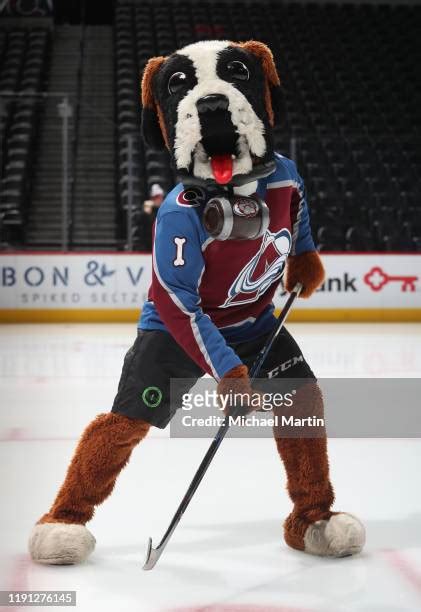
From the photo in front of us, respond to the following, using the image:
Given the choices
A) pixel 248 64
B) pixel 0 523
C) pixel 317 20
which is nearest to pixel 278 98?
pixel 248 64

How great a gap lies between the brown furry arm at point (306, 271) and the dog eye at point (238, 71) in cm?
50

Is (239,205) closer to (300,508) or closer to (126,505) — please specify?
(300,508)

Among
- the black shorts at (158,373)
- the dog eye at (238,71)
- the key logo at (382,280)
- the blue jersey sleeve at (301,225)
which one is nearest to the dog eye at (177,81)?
the dog eye at (238,71)

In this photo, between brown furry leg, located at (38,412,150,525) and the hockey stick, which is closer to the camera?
the hockey stick

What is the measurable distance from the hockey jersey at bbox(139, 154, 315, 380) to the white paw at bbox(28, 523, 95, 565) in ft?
1.46

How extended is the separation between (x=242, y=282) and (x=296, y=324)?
626 centimetres

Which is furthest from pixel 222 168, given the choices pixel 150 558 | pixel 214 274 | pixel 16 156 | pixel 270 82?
pixel 16 156

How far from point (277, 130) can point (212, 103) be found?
793cm

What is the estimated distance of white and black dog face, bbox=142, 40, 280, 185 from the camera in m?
1.95

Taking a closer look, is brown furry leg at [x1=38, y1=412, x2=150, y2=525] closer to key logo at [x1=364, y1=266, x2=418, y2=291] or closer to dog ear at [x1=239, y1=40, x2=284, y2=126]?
dog ear at [x1=239, y1=40, x2=284, y2=126]

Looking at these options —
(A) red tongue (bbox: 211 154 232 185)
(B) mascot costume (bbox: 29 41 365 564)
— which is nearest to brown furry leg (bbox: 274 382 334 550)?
(B) mascot costume (bbox: 29 41 365 564)

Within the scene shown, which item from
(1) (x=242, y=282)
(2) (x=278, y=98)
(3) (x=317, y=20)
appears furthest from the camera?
(3) (x=317, y=20)

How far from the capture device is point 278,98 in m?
2.18

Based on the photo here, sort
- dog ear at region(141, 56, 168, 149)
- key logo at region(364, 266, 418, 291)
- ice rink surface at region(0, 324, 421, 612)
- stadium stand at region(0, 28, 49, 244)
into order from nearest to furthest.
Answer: ice rink surface at region(0, 324, 421, 612)
dog ear at region(141, 56, 168, 149)
stadium stand at region(0, 28, 49, 244)
key logo at region(364, 266, 418, 291)
